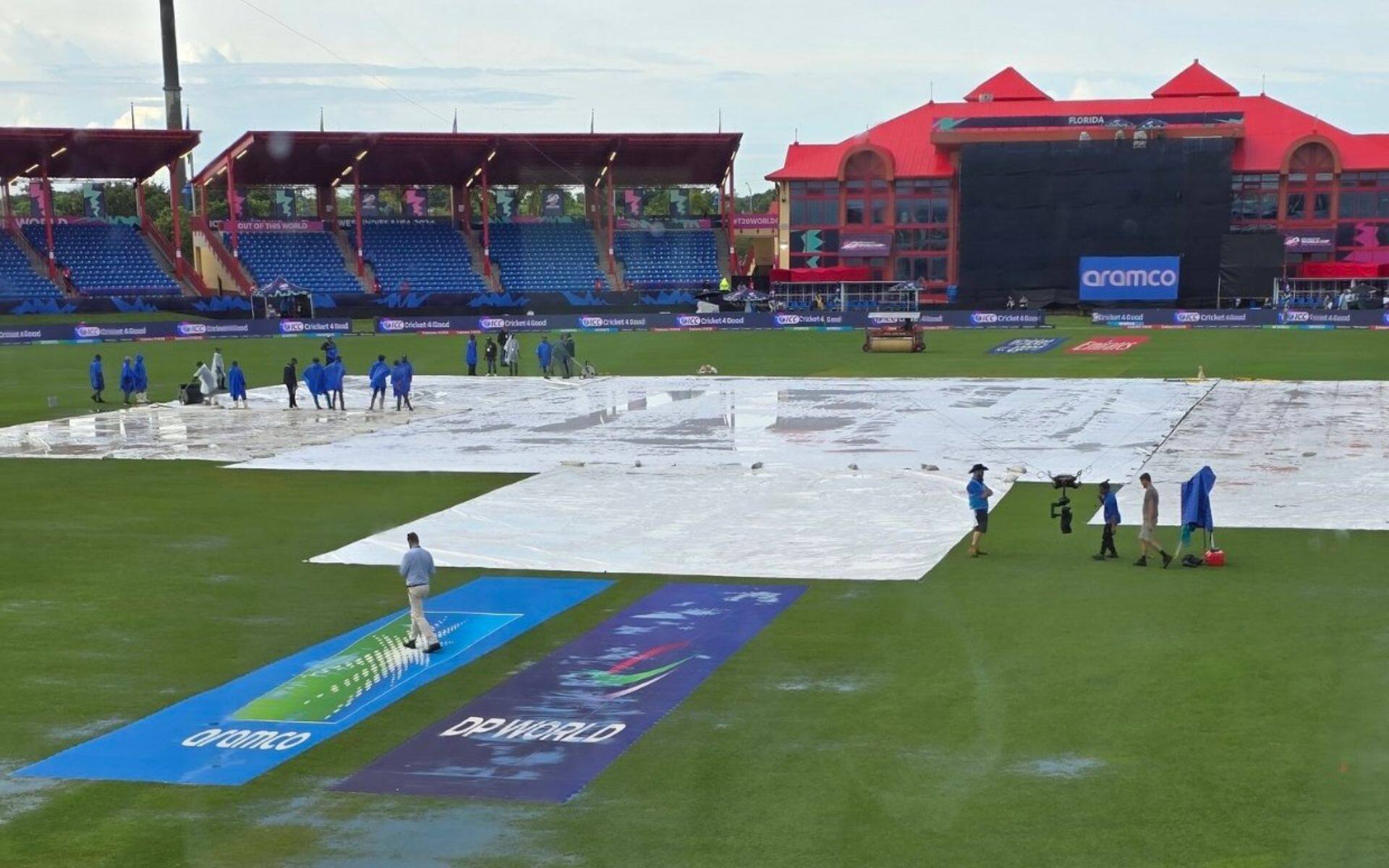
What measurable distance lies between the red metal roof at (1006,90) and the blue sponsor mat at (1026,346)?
40.6m

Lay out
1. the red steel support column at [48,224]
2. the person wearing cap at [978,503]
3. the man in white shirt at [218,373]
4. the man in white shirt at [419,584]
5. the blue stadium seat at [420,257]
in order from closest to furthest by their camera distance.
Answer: the man in white shirt at [419,584]
the person wearing cap at [978,503]
the man in white shirt at [218,373]
the red steel support column at [48,224]
the blue stadium seat at [420,257]

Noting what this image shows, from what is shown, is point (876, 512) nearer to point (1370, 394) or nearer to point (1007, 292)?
point (1370, 394)

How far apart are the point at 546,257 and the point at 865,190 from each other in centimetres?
2154

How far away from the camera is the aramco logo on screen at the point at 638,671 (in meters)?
15.7

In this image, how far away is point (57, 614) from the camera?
62.4 feet

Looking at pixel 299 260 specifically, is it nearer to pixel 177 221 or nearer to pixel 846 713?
pixel 177 221

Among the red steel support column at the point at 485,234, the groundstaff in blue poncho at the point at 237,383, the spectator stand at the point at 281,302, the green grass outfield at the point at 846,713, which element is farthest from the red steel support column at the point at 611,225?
the green grass outfield at the point at 846,713

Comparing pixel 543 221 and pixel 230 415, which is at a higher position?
pixel 543 221

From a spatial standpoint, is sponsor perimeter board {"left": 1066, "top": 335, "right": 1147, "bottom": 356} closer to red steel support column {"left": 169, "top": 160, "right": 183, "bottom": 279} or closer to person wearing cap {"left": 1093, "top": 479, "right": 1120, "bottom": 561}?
person wearing cap {"left": 1093, "top": 479, "right": 1120, "bottom": 561}

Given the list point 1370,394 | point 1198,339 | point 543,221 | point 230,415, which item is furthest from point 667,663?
point 543,221

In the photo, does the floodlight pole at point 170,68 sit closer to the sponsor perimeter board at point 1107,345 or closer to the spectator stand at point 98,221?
the spectator stand at point 98,221

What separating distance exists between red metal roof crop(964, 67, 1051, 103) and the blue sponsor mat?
40597mm

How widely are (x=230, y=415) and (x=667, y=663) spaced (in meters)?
29.3

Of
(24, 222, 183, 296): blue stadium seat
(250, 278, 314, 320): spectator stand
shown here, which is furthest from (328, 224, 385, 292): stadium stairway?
→ (24, 222, 183, 296): blue stadium seat
